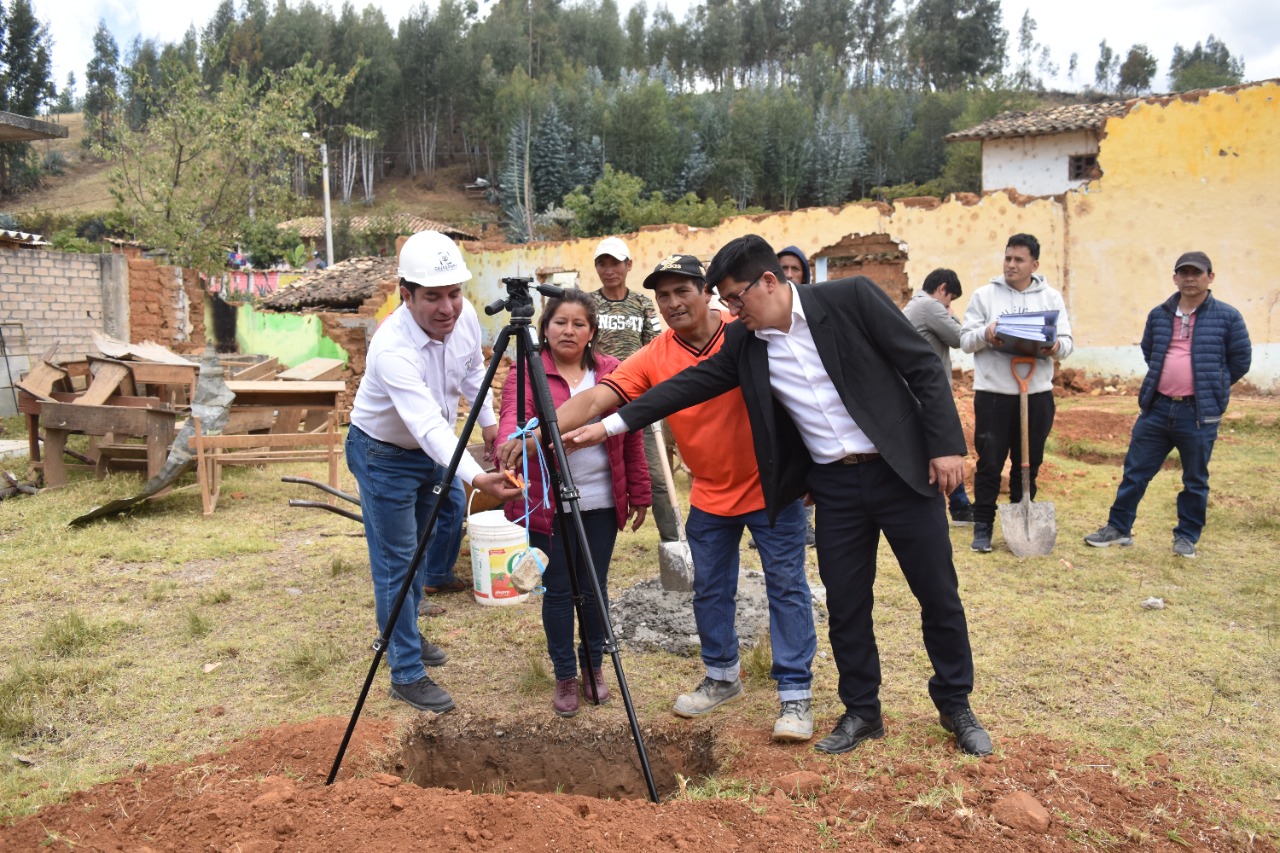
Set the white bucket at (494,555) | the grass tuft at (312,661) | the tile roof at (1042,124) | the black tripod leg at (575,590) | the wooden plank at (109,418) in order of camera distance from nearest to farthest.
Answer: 1. the black tripod leg at (575,590)
2. the grass tuft at (312,661)
3. the white bucket at (494,555)
4. the wooden plank at (109,418)
5. the tile roof at (1042,124)

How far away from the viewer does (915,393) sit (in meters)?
3.21

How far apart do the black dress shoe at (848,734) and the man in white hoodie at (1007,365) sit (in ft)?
9.98

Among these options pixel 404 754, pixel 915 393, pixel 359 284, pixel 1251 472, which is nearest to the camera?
pixel 915 393

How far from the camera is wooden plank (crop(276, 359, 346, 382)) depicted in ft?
38.1

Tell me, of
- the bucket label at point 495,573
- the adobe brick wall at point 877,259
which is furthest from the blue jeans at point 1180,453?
the adobe brick wall at point 877,259

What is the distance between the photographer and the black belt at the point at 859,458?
3254mm

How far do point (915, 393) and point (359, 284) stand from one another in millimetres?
22869

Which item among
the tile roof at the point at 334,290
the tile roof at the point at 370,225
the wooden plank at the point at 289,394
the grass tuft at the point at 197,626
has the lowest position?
the grass tuft at the point at 197,626

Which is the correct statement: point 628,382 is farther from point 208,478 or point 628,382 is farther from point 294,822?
point 208,478

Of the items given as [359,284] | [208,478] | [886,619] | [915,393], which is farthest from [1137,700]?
[359,284]

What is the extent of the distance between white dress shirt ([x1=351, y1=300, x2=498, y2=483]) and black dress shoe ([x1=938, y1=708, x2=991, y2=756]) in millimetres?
1954

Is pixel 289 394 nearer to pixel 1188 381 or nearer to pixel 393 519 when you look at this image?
pixel 393 519

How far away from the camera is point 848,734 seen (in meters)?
3.42

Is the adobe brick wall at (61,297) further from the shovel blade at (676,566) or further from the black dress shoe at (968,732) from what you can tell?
the black dress shoe at (968,732)
